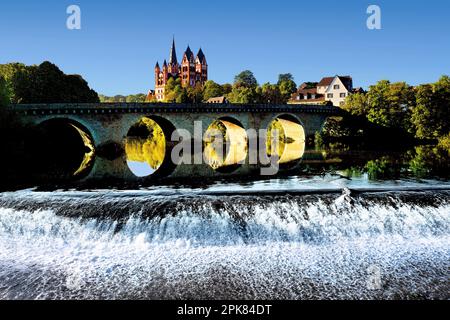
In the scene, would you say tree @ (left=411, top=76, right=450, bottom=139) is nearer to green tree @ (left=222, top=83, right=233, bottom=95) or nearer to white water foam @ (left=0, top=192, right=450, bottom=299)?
white water foam @ (left=0, top=192, right=450, bottom=299)

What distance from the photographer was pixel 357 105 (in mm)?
66000

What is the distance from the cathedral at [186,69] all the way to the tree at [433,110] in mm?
110490

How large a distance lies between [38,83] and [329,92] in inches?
2380

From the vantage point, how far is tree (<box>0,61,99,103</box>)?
189ft

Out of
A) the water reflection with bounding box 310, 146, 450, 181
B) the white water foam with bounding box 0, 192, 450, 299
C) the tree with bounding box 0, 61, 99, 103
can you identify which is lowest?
the white water foam with bounding box 0, 192, 450, 299

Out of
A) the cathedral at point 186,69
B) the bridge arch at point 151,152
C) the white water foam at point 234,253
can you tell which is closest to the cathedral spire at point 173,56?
the cathedral at point 186,69

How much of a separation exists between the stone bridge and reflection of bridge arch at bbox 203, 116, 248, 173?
869 millimetres

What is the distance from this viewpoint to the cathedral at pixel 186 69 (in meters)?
160

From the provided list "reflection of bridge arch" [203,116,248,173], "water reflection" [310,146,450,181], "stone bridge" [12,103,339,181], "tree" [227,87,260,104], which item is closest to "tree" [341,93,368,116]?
"stone bridge" [12,103,339,181]

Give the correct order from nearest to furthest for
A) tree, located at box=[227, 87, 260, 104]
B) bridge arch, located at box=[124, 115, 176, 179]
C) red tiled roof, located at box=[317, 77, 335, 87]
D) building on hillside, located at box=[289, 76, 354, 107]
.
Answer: bridge arch, located at box=[124, 115, 176, 179] → building on hillside, located at box=[289, 76, 354, 107] → red tiled roof, located at box=[317, 77, 335, 87] → tree, located at box=[227, 87, 260, 104]

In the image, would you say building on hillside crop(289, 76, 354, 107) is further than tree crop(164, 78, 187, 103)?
No

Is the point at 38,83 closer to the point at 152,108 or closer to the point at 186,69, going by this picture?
the point at 152,108

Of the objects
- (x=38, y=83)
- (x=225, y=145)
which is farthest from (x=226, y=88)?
(x=38, y=83)

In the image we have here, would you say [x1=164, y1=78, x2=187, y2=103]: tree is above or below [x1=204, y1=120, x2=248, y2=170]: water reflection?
above
